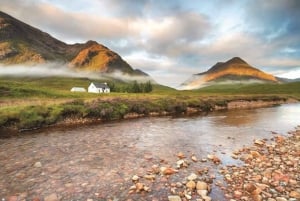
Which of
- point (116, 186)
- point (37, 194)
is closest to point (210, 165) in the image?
point (116, 186)

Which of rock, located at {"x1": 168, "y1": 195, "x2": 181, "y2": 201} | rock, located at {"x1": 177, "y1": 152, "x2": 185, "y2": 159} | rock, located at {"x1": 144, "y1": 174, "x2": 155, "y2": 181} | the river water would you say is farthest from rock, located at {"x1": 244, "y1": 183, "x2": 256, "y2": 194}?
rock, located at {"x1": 177, "y1": 152, "x2": 185, "y2": 159}

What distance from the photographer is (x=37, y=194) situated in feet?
35.0

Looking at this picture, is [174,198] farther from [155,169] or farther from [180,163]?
[180,163]

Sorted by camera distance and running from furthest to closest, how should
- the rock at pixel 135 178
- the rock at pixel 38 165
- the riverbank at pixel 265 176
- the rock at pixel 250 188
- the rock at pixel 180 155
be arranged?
the rock at pixel 180 155 → the rock at pixel 38 165 → the rock at pixel 135 178 → the rock at pixel 250 188 → the riverbank at pixel 265 176

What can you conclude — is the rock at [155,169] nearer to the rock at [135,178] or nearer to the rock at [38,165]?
the rock at [135,178]

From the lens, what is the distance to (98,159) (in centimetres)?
1582

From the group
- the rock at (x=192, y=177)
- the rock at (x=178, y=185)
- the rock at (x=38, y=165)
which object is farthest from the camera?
the rock at (x=38, y=165)

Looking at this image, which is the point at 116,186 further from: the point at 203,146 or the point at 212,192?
the point at 203,146

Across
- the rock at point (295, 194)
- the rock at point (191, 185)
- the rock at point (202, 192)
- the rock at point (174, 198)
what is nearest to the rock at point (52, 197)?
the rock at point (174, 198)

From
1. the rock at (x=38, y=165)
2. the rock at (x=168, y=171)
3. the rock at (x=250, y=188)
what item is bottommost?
the rock at (x=38, y=165)

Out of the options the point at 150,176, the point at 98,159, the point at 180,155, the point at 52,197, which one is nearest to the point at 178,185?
the point at 150,176

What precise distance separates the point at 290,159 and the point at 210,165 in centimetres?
471

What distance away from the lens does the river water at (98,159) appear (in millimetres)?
11055

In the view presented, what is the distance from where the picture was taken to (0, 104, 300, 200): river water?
11.1 metres
